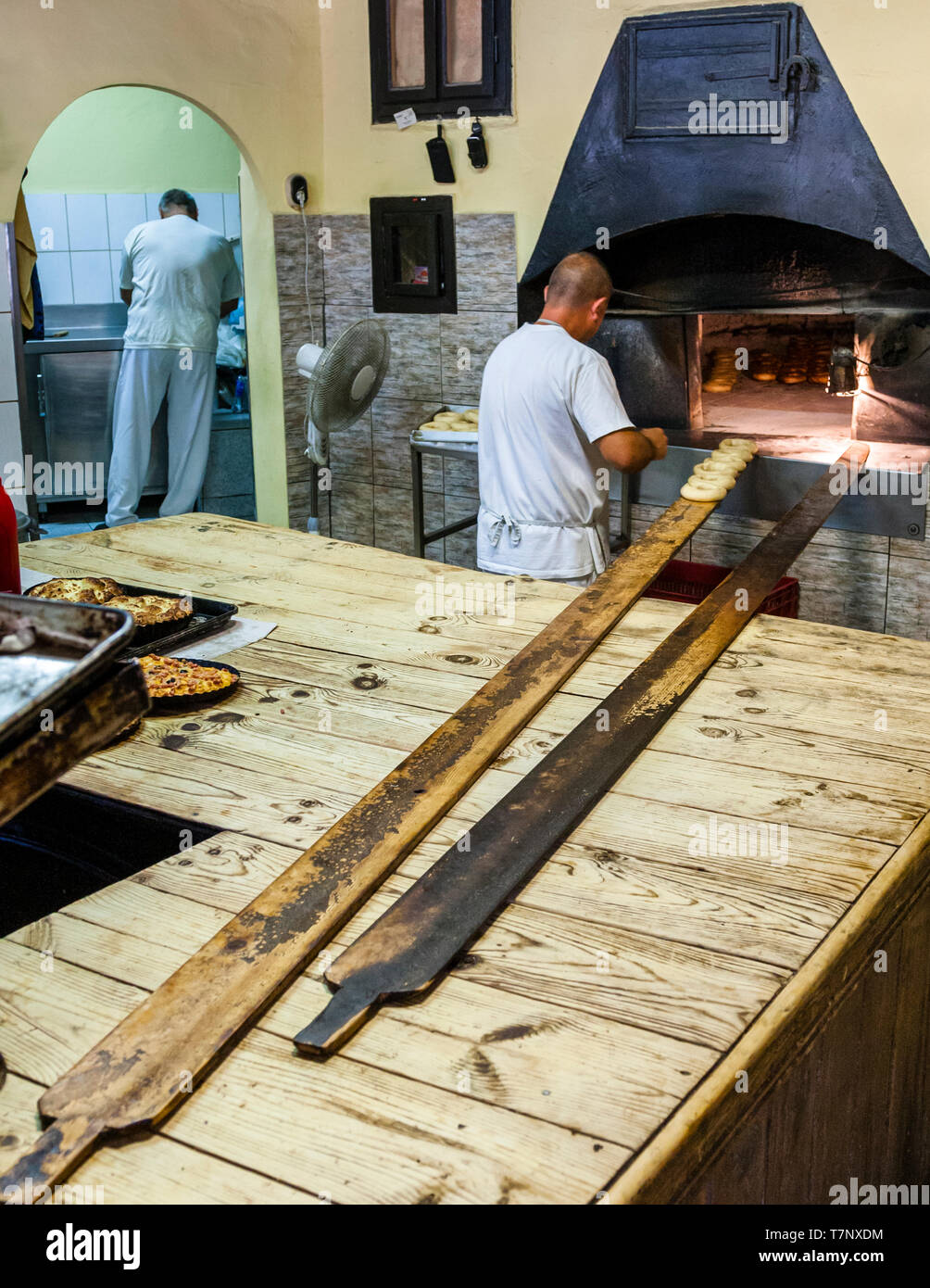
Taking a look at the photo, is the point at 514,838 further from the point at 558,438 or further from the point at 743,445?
the point at 743,445

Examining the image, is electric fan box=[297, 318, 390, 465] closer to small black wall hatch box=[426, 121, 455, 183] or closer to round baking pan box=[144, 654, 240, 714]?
small black wall hatch box=[426, 121, 455, 183]

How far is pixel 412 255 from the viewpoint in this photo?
5410 mm

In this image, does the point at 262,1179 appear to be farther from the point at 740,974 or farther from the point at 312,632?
the point at 312,632

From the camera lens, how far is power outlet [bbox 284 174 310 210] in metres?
5.53

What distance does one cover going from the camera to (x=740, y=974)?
52.2 inches

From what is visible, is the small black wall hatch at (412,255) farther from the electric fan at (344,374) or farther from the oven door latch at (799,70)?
the oven door latch at (799,70)

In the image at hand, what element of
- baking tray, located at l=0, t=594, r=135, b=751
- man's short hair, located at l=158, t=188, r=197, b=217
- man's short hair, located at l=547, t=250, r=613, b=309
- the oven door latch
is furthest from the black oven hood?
baking tray, located at l=0, t=594, r=135, b=751

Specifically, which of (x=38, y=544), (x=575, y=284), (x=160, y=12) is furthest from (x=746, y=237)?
(x=38, y=544)

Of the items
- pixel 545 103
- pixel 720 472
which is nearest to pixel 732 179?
pixel 545 103

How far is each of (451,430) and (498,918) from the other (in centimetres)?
370

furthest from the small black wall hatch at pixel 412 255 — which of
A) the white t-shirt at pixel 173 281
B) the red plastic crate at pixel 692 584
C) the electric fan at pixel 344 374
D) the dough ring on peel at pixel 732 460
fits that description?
the red plastic crate at pixel 692 584

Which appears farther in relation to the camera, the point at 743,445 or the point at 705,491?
the point at 743,445

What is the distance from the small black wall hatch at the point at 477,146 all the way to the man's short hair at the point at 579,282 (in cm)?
154

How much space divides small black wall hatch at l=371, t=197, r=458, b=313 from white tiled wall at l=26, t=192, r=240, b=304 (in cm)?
271
